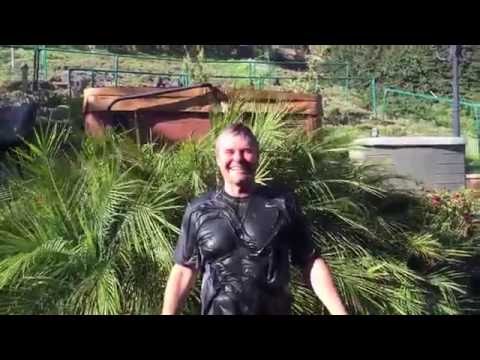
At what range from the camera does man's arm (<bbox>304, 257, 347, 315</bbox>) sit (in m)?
2.17

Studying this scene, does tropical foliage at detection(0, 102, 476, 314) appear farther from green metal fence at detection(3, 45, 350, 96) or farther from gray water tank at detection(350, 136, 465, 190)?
green metal fence at detection(3, 45, 350, 96)

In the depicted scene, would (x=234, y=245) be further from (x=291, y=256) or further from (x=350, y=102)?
(x=350, y=102)

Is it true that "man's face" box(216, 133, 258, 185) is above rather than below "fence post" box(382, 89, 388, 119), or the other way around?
below

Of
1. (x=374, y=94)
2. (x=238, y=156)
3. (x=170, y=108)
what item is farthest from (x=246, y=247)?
(x=374, y=94)

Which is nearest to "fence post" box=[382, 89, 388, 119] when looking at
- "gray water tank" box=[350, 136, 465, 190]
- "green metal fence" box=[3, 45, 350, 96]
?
"gray water tank" box=[350, 136, 465, 190]

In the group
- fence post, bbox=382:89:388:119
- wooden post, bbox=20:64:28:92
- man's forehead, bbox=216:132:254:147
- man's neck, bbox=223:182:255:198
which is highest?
wooden post, bbox=20:64:28:92

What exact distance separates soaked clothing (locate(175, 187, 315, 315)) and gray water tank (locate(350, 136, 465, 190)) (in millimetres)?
2882

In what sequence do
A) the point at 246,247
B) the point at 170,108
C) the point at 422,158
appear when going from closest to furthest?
the point at 246,247 → the point at 170,108 → the point at 422,158

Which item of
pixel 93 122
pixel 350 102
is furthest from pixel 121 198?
pixel 350 102

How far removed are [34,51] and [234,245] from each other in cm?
419

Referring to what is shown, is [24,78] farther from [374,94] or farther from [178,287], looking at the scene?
[178,287]

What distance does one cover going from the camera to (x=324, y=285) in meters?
2.19

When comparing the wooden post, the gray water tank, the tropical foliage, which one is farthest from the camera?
the wooden post

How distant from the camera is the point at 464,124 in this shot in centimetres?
721
